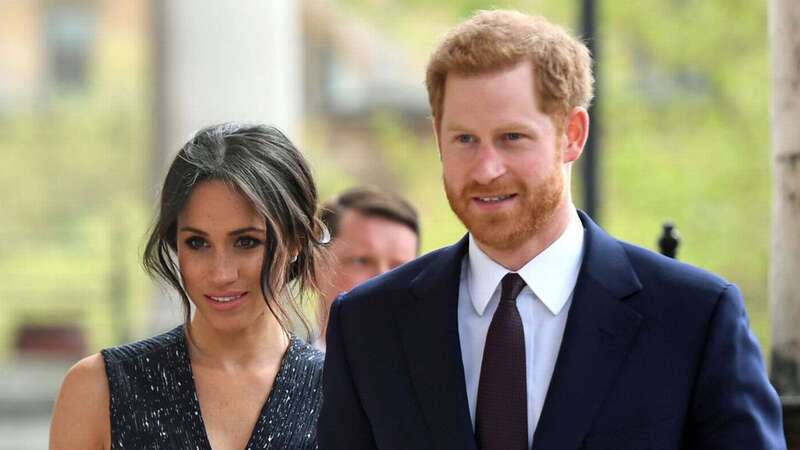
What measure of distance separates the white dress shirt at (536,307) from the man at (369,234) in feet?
6.97

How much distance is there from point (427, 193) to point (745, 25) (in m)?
10.5

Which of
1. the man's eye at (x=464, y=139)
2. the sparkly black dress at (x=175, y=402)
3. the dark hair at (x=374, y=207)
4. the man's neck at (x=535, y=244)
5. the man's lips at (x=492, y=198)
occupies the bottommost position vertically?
the sparkly black dress at (x=175, y=402)

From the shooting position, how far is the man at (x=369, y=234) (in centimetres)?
604

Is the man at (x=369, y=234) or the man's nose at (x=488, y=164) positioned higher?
the man's nose at (x=488, y=164)

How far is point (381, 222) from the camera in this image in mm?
6176

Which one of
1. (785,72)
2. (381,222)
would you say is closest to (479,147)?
(785,72)

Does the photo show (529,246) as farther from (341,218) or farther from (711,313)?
(341,218)

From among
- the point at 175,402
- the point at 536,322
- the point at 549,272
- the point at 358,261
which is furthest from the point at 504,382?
the point at 358,261

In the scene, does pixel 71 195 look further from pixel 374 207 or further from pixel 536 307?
pixel 536 307

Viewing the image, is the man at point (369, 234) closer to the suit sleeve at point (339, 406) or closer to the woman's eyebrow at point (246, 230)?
the woman's eyebrow at point (246, 230)

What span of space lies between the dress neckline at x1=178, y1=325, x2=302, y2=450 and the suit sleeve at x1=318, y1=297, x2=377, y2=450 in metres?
0.78

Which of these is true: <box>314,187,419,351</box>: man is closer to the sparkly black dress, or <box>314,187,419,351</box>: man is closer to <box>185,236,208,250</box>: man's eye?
the sparkly black dress

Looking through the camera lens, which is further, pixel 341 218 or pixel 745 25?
pixel 745 25

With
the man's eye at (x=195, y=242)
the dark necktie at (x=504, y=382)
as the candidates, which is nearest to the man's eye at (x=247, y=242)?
the man's eye at (x=195, y=242)
